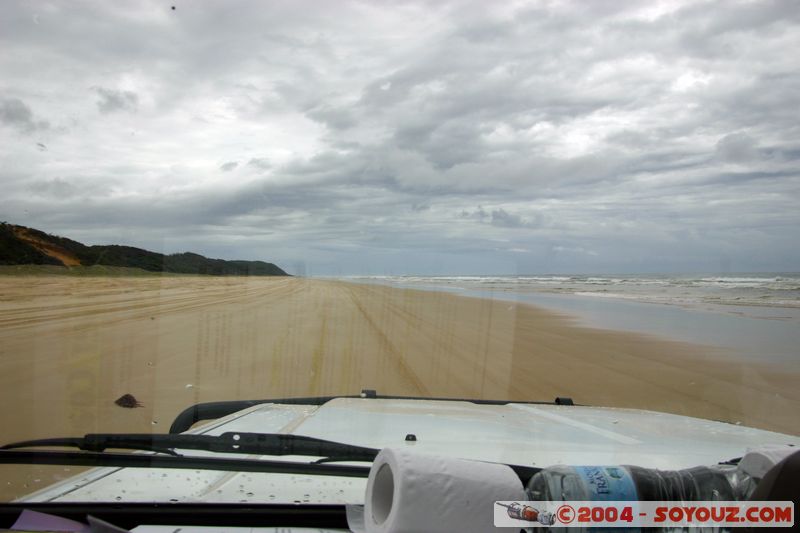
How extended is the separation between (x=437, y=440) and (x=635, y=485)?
2.10 meters

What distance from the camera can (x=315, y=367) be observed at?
1130 cm

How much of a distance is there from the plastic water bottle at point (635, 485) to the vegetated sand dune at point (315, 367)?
2478 mm

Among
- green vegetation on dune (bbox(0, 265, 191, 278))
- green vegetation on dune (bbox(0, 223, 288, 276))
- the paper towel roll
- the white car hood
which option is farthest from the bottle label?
green vegetation on dune (bbox(0, 265, 191, 278))

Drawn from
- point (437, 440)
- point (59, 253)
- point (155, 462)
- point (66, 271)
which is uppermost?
point (59, 253)

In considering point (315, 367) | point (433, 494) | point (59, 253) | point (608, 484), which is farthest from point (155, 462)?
point (59, 253)

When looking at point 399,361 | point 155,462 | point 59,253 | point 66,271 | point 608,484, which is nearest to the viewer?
point 608,484

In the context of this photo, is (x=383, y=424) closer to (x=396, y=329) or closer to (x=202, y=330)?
(x=202, y=330)

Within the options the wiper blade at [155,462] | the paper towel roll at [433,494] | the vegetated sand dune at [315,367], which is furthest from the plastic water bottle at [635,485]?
the vegetated sand dune at [315,367]

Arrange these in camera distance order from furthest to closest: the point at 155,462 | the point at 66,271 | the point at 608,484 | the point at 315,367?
the point at 66,271
the point at 315,367
the point at 155,462
the point at 608,484

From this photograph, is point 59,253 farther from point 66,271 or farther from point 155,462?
point 155,462

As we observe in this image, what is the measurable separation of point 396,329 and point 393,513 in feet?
53.2

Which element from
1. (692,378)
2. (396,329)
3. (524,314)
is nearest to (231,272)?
(524,314)

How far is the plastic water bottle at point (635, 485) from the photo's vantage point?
173cm

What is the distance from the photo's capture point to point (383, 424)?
14.1 feet
